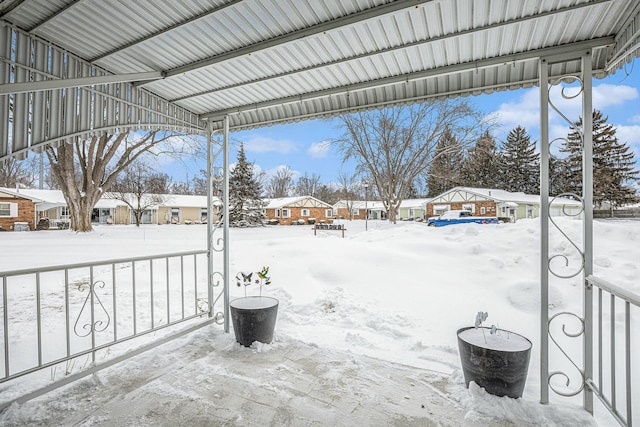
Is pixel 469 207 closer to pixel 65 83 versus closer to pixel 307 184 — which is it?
pixel 307 184

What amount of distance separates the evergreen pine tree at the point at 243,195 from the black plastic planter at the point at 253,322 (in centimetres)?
1981

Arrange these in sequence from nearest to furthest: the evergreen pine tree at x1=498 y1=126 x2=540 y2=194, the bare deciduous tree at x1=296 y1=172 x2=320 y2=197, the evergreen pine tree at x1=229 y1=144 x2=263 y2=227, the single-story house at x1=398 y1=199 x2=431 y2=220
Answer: the evergreen pine tree at x1=229 y1=144 x2=263 y2=227 → the evergreen pine tree at x1=498 y1=126 x2=540 y2=194 → the single-story house at x1=398 y1=199 x2=431 y2=220 → the bare deciduous tree at x1=296 y1=172 x2=320 y2=197

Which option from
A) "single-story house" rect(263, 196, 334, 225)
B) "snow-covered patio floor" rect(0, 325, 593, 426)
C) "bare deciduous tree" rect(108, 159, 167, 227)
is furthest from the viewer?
"single-story house" rect(263, 196, 334, 225)

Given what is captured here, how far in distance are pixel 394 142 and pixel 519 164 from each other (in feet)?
51.9

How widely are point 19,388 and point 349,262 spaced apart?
455cm

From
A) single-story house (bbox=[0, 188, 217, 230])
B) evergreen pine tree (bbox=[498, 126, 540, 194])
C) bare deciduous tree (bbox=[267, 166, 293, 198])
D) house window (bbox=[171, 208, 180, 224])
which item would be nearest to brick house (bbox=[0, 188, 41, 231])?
single-story house (bbox=[0, 188, 217, 230])

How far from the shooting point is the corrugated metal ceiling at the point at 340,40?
161cm

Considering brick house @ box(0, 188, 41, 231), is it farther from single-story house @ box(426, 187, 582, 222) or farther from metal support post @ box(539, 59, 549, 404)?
single-story house @ box(426, 187, 582, 222)

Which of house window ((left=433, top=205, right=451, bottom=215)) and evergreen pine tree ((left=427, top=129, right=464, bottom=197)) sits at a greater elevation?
evergreen pine tree ((left=427, top=129, right=464, bottom=197))

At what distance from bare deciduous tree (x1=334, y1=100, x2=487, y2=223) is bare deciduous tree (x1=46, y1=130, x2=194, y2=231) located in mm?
8733

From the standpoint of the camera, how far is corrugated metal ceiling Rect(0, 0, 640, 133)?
5.28ft

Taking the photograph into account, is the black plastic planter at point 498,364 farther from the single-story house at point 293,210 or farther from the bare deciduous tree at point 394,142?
the single-story house at point 293,210

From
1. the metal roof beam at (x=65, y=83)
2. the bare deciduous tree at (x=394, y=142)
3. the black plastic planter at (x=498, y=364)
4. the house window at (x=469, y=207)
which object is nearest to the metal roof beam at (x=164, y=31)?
the metal roof beam at (x=65, y=83)

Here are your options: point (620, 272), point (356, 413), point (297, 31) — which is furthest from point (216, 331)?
point (620, 272)
